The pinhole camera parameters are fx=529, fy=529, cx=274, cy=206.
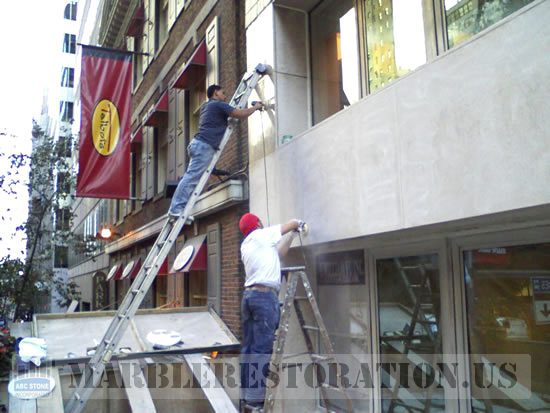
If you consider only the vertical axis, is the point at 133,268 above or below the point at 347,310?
above

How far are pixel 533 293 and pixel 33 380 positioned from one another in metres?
4.30

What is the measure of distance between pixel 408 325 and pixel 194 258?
4319 millimetres

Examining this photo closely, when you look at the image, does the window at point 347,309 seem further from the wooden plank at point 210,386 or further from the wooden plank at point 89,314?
the wooden plank at point 89,314

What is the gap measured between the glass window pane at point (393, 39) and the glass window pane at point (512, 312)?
1.85 metres

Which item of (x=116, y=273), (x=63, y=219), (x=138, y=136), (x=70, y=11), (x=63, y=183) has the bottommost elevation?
(x=116, y=273)

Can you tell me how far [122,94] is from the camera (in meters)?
11.2

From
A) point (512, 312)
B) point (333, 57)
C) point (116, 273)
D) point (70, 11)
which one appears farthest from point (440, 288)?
point (70, 11)

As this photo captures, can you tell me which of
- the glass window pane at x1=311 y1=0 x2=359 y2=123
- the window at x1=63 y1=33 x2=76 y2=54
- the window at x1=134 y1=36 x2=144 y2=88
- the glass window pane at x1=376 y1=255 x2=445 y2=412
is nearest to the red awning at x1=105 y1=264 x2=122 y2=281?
the window at x1=134 y1=36 x2=144 y2=88

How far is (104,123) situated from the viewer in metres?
11.2

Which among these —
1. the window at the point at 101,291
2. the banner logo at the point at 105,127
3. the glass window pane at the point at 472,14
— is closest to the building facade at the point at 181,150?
the banner logo at the point at 105,127

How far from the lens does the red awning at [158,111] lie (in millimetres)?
11945

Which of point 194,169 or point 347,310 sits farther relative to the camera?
point 194,169

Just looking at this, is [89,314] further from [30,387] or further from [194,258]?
[30,387]

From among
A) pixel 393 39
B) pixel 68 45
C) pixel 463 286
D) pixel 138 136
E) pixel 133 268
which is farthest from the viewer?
pixel 68 45
